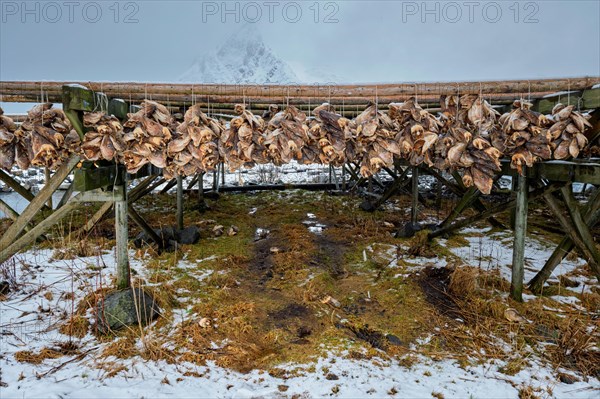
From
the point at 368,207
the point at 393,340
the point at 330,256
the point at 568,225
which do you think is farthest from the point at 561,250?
the point at 368,207

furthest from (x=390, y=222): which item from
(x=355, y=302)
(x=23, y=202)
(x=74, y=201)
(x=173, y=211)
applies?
(x=23, y=202)

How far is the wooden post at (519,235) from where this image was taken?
434cm

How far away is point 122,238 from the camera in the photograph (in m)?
4.16

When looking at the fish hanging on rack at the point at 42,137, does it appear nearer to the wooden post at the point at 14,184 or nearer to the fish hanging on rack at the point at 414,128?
the wooden post at the point at 14,184

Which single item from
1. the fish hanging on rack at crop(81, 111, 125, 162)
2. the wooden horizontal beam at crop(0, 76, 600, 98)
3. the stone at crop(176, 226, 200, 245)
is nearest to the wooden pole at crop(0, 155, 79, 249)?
the fish hanging on rack at crop(81, 111, 125, 162)

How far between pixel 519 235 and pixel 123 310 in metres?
5.18

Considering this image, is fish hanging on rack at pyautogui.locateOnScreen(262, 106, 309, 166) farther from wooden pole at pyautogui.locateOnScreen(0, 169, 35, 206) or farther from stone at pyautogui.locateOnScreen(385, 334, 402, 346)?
wooden pole at pyautogui.locateOnScreen(0, 169, 35, 206)

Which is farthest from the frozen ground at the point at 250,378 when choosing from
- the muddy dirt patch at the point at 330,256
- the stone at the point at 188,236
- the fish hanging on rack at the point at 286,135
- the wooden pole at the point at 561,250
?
the stone at the point at 188,236

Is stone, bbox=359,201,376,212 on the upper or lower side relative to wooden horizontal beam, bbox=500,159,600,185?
lower

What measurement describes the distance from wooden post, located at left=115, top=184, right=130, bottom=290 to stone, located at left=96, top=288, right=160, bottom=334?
18 cm

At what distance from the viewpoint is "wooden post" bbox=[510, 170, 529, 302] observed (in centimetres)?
434

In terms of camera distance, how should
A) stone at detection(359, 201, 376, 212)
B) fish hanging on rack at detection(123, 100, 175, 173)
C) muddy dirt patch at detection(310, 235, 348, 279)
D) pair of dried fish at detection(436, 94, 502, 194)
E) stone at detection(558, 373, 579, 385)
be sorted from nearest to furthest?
stone at detection(558, 373, 579, 385), fish hanging on rack at detection(123, 100, 175, 173), pair of dried fish at detection(436, 94, 502, 194), muddy dirt patch at detection(310, 235, 348, 279), stone at detection(359, 201, 376, 212)

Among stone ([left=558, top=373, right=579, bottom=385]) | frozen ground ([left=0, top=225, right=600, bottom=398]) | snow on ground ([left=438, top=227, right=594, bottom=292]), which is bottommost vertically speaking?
stone ([left=558, top=373, right=579, bottom=385])

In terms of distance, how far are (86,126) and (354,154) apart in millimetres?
2833
